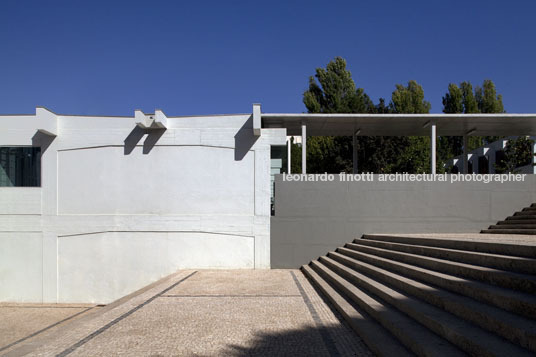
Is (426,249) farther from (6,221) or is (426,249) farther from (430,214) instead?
(6,221)

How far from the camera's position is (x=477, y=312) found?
365 cm

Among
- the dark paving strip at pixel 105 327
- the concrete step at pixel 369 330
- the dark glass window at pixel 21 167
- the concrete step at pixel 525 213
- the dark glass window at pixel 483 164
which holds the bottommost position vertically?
the dark paving strip at pixel 105 327

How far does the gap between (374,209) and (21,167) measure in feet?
38.2

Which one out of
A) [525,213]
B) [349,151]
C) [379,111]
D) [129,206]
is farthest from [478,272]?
[379,111]

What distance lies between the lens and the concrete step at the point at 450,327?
304cm

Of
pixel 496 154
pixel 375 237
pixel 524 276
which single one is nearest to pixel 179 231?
pixel 375 237

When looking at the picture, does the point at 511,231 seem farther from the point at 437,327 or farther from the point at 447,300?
the point at 437,327

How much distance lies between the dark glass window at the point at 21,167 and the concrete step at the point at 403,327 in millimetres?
10799

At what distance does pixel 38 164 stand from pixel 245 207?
706cm

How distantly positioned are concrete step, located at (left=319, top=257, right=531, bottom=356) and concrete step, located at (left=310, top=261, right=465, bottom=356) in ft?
0.21

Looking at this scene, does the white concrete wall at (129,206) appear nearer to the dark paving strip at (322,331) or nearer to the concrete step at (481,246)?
the dark paving strip at (322,331)

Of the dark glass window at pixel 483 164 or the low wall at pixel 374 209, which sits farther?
the dark glass window at pixel 483 164

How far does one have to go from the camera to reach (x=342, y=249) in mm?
10859

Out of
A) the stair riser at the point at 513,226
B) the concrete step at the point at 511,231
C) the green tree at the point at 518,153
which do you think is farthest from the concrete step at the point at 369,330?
the green tree at the point at 518,153
